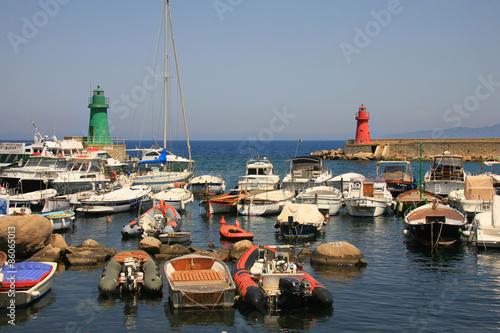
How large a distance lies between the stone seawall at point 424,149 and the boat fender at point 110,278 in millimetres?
78285

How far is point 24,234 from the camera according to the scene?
68.7 ft

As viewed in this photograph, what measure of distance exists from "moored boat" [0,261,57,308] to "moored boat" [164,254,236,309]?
14.3 feet

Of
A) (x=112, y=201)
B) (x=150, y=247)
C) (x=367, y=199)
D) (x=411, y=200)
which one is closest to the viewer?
(x=150, y=247)

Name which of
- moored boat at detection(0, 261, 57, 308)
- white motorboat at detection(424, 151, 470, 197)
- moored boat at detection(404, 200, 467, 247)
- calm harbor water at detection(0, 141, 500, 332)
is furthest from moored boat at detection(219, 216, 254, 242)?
white motorboat at detection(424, 151, 470, 197)

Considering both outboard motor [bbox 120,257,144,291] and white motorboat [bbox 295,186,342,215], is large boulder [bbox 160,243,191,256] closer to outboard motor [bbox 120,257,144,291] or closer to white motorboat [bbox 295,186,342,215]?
outboard motor [bbox 120,257,144,291]

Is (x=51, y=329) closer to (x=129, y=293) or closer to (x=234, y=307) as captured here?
(x=129, y=293)

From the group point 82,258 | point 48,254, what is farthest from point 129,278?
point 48,254

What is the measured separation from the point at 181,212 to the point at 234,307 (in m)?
20.7

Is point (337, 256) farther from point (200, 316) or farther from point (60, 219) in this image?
point (60, 219)

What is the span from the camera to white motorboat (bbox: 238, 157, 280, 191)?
41188 millimetres

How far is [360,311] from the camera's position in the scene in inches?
627

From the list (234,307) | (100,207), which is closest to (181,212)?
(100,207)

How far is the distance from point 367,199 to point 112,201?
18301mm

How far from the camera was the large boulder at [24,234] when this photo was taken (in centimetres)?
2038
